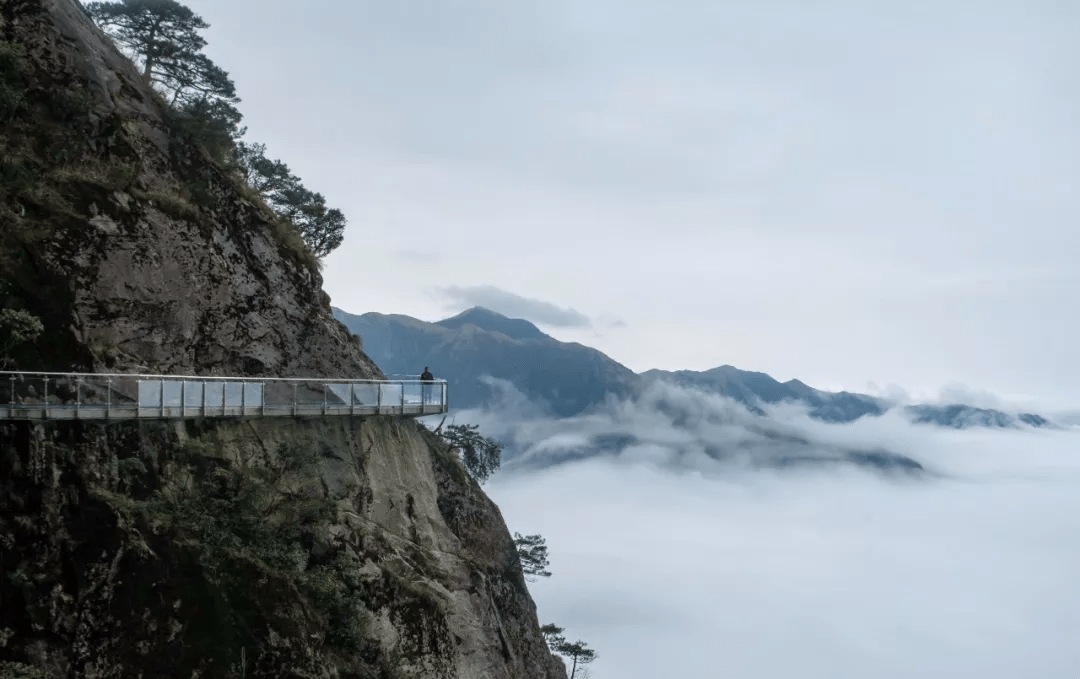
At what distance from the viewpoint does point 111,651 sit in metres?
21.4

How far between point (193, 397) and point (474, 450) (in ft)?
126

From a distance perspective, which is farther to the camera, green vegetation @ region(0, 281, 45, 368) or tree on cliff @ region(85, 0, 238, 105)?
tree on cliff @ region(85, 0, 238, 105)

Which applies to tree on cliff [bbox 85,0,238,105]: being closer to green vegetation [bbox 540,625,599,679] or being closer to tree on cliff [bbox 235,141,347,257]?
tree on cliff [bbox 235,141,347,257]

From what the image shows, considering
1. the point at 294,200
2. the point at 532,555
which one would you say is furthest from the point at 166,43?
the point at 532,555

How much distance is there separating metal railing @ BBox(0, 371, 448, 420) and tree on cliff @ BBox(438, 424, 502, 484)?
88.1ft

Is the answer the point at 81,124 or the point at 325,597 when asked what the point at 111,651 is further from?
the point at 81,124

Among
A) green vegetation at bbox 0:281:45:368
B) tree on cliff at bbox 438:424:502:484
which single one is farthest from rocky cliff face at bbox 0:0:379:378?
tree on cliff at bbox 438:424:502:484

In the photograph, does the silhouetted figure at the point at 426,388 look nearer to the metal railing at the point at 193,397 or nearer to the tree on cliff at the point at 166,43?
the metal railing at the point at 193,397

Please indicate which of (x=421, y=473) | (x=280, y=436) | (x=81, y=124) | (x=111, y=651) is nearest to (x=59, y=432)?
(x=111, y=651)

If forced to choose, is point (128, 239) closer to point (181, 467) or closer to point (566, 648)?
point (181, 467)

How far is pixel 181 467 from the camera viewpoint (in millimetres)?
25469

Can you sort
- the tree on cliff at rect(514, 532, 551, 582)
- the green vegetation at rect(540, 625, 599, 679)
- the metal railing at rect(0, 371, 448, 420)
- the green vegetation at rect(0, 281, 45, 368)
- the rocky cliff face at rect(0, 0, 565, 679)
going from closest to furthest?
the rocky cliff face at rect(0, 0, 565, 679), the metal railing at rect(0, 371, 448, 420), the green vegetation at rect(0, 281, 45, 368), the tree on cliff at rect(514, 532, 551, 582), the green vegetation at rect(540, 625, 599, 679)

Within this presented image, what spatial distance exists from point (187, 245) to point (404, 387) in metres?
10.3

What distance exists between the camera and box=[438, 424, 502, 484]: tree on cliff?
209ft
